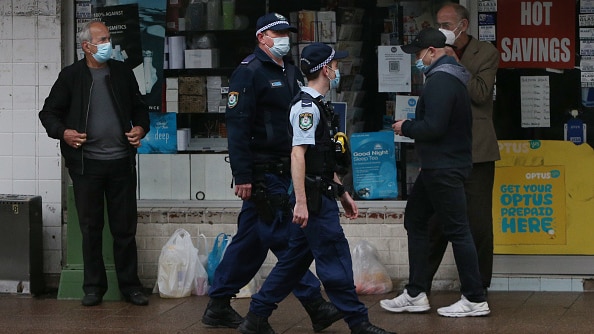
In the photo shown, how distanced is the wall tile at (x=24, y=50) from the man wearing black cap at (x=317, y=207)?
3.09m

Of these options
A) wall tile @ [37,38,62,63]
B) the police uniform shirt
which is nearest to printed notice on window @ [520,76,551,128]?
the police uniform shirt

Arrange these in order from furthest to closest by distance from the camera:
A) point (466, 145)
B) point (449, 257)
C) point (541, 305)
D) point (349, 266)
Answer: point (449, 257)
point (541, 305)
point (466, 145)
point (349, 266)

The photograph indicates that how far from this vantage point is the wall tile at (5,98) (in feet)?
31.8

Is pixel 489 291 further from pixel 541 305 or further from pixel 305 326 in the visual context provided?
pixel 305 326

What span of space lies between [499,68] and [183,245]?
9.10 feet

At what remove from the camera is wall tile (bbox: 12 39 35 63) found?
9641mm

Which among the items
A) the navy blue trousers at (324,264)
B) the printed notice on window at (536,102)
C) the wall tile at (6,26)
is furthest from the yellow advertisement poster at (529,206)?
the wall tile at (6,26)

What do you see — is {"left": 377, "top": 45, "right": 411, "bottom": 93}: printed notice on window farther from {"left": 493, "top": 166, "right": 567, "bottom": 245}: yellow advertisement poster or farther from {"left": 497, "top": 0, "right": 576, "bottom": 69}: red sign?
{"left": 493, "top": 166, "right": 567, "bottom": 245}: yellow advertisement poster

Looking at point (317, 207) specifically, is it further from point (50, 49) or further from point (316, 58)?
point (50, 49)

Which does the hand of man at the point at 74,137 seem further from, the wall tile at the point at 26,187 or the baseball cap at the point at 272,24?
the baseball cap at the point at 272,24

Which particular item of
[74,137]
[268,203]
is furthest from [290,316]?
[74,137]

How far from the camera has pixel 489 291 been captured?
30.6ft

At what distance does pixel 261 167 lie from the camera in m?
7.73

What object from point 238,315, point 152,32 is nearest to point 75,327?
point 238,315
